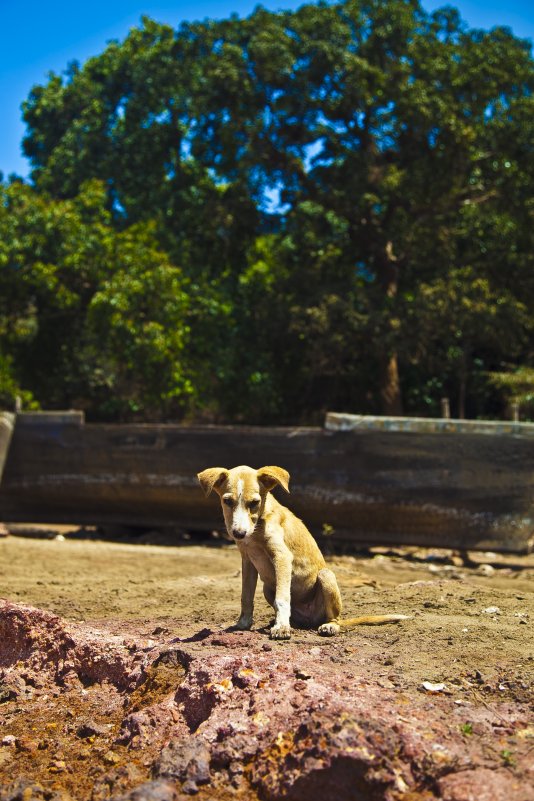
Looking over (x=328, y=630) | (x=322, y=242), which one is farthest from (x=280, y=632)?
(x=322, y=242)

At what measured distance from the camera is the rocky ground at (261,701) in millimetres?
3582

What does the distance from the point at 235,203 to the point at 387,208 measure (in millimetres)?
3571

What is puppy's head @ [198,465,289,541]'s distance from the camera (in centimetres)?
465

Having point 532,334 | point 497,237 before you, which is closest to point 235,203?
point 497,237

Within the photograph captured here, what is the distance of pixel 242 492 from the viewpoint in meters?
4.76

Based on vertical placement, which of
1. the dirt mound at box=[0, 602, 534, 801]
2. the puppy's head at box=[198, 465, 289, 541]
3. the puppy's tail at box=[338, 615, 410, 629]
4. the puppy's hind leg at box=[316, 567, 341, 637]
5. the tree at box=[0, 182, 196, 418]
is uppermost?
the tree at box=[0, 182, 196, 418]

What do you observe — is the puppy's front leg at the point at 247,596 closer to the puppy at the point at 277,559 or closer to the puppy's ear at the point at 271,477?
the puppy at the point at 277,559

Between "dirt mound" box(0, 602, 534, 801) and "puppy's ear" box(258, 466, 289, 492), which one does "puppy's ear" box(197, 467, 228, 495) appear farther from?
"dirt mound" box(0, 602, 534, 801)

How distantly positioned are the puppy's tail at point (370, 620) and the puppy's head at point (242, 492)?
0.93 meters

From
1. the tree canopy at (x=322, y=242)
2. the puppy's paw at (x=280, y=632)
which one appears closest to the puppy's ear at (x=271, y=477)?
the puppy's paw at (x=280, y=632)

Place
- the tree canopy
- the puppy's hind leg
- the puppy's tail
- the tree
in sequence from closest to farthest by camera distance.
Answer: the puppy's hind leg, the puppy's tail, the tree canopy, the tree

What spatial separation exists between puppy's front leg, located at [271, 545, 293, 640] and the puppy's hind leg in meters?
0.26

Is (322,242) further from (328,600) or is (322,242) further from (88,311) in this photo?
(328,600)

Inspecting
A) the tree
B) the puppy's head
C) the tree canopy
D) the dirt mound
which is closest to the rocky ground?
the dirt mound
